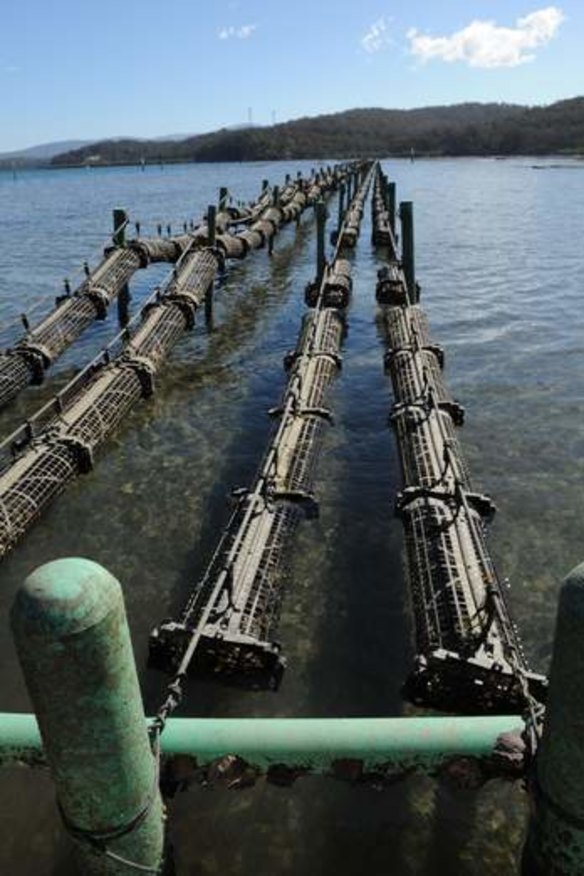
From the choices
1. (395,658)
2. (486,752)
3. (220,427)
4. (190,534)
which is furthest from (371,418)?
Answer: (486,752)

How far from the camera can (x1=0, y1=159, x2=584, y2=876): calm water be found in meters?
6.98

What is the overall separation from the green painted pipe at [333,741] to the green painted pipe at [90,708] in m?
0.44

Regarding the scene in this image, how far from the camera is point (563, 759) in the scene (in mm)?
4055

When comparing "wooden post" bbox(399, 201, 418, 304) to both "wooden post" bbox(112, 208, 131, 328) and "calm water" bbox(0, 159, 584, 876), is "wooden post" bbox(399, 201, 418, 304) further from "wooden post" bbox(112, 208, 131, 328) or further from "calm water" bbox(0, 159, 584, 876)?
"wooden post" bbox(112, 208, 131, 328)

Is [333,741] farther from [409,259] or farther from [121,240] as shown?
[409,259]

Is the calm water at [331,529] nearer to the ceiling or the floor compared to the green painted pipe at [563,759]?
nearer to the floor

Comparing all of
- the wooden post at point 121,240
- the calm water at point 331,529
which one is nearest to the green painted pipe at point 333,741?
the calm water at point 331,529

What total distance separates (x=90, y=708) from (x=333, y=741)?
1.56 m

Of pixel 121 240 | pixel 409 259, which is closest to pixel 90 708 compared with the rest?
pixel 121 240

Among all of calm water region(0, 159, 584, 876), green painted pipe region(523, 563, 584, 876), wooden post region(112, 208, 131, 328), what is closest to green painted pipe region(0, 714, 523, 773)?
green painted pipe region(523, 563, 584, 876)

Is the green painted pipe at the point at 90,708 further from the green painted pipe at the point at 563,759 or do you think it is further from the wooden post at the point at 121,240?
Answer: the wooden post at the point at 121,240

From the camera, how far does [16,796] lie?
7422 mm

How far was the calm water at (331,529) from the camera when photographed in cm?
698

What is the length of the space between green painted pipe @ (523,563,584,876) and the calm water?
2586 mm
